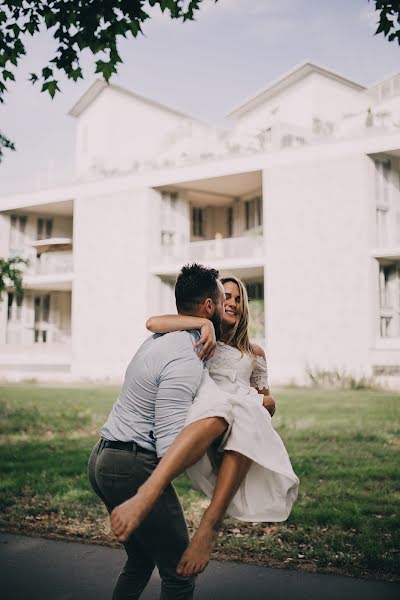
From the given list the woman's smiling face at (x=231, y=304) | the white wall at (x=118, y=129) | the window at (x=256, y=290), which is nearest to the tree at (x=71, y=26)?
the woman's smiling face at (x=231, y=304)

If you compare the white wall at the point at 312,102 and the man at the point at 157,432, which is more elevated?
the white wall at the point at 312,102

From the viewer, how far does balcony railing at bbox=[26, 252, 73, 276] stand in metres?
25.8

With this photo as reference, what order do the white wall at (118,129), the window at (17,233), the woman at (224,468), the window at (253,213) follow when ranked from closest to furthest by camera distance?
the woman at (224,468) → the window at (253,213) → the window at (17,233) → the white wall at (118,129)

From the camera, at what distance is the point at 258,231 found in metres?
23.5

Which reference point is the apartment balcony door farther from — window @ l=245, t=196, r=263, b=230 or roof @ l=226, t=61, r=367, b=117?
roof @ l=226, t=61, r=367, b=117

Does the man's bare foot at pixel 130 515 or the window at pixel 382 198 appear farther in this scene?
the window at pixel 382 198

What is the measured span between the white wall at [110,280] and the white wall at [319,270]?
5.36m

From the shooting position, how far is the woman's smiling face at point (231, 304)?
3.45m

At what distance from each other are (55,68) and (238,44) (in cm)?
1813

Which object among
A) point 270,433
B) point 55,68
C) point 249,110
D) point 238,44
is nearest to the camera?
point 270,433

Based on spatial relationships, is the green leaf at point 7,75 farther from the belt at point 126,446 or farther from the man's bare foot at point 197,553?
the man's bare foot at point 197,553

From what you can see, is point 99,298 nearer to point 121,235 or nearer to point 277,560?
point 121,235

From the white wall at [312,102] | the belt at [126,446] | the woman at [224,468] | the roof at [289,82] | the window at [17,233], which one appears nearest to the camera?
the woman at [224,468]

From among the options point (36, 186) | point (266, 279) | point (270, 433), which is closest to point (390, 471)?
point (270, 433)
